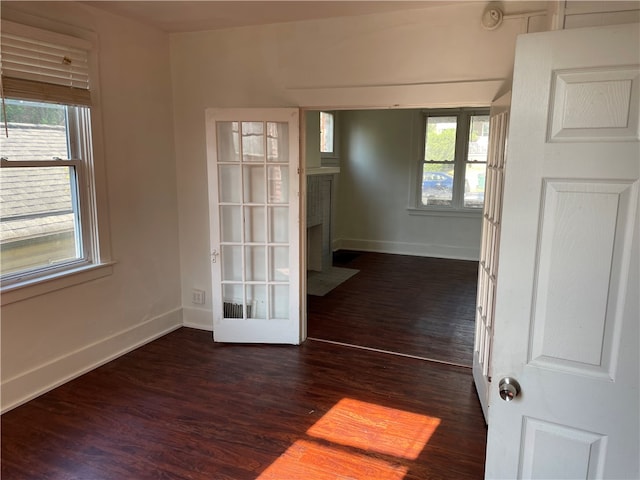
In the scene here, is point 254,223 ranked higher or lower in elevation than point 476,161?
lower

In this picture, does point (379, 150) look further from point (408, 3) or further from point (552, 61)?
point (552, 61)

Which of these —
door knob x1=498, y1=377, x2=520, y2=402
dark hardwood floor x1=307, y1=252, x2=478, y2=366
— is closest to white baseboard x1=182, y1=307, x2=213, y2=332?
dark hardwood floor x1=307, y1=252, x2=478, y2=366

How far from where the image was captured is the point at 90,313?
10.8 ft

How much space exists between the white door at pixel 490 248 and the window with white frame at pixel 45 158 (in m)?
2.76

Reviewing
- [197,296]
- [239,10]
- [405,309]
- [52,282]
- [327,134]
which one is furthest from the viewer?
[327,134]

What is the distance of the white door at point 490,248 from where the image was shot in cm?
252

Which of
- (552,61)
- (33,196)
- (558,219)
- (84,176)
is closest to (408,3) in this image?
A: (552,61)

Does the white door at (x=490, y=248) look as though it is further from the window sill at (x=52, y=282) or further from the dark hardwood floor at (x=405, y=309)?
the window sill at (x=52, y=282)

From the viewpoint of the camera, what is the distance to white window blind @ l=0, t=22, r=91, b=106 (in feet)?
8.45

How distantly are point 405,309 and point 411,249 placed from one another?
2.78 metres

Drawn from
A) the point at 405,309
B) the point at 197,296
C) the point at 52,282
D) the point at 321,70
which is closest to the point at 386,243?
the point at 405,309

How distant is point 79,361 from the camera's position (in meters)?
3.22

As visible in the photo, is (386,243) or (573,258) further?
(386,243)

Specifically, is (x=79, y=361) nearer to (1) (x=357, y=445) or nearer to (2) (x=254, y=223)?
(2) (x=254, y=223)
